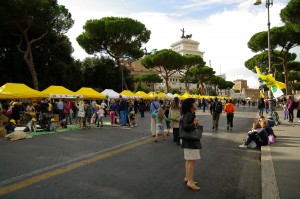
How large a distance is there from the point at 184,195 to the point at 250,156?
4001mm

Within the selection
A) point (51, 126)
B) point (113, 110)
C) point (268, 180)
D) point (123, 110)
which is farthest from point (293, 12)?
point (268, 180)

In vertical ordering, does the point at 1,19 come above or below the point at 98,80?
above

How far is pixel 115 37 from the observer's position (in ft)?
141

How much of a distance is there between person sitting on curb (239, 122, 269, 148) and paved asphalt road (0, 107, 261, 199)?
0.37 meters

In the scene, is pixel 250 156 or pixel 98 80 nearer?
pixel 250 156

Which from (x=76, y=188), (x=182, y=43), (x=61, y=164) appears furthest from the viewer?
(x=182, y=43)

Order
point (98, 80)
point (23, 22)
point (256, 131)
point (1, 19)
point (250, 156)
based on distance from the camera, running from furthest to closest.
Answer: point (98, 80) < point (23, 22) < point (1, 19) < point (256, 131) < point (250, 156)

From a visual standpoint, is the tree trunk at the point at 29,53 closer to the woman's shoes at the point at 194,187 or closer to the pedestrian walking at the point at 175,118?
the pedestrian walking at the point at 175,118

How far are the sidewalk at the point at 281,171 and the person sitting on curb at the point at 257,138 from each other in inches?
10.8

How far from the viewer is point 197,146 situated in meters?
5.34

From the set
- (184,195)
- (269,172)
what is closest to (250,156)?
(269,172)

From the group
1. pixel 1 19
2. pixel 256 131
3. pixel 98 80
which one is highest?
Answer: pixel 1 19

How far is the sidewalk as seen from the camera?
4707mm

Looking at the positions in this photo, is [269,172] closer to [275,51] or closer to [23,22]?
[23,22]
